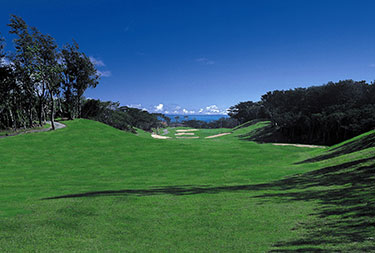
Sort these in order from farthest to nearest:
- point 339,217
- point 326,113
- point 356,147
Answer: point 326,113 < point 356,147 < point 339,217

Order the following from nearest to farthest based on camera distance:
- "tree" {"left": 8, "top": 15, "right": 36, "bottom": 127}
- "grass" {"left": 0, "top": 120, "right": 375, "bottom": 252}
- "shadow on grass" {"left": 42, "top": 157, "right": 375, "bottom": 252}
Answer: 1. "shadow on grass" {"left": 42, "top": 157, "right": 375, "bottom": 252}
2. "grass" {"left": 0, "top": 120, "right": 375, "bottom": 252}
3. "tree" {"left": 8, "top": 15, "right": 36, "bottom": 127}

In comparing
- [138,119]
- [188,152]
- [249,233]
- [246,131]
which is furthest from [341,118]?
[138,119]

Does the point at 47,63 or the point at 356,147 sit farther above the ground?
the point at 47,63

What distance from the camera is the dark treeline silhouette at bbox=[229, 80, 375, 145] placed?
66.8m

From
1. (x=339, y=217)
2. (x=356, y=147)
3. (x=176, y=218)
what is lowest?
(x=176, y=218)

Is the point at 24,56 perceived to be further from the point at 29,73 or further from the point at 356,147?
the point at 356,147

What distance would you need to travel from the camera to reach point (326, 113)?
254ft

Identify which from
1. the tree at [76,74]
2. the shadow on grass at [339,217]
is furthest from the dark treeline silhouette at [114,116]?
the shadow on grass at [339,217]

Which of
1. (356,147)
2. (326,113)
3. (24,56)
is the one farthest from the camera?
(326,113)

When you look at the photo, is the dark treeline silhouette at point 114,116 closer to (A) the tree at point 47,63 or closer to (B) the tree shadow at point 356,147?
(A) the tree at point 47,63

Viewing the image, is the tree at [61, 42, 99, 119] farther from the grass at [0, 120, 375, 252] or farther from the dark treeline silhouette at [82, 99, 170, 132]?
the grass at [0, 120, 375, 252]

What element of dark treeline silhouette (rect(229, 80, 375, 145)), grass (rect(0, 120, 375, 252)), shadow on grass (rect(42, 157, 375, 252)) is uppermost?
dark treeline silhouette (rect(229, 80, 375, 145))

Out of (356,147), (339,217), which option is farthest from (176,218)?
(356,147)

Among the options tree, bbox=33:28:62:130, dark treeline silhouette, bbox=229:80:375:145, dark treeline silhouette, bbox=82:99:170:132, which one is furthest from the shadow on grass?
dark treeline silhouette, bbox=82:99:170:132
